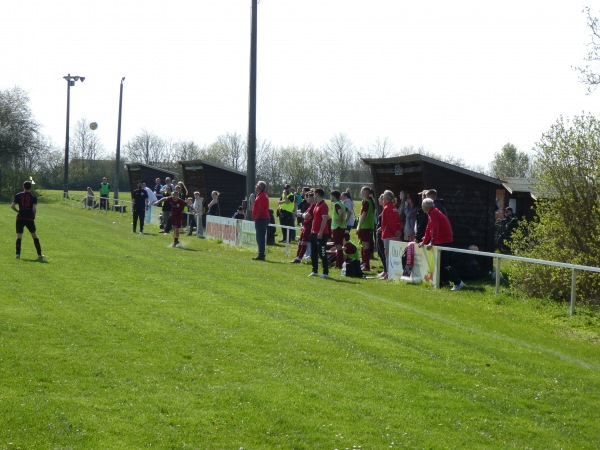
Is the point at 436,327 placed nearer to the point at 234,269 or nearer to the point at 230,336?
the point at 230,336

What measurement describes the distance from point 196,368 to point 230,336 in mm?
1718

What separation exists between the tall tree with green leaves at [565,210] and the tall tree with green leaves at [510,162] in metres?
63.1

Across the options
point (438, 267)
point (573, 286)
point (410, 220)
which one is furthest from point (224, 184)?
point (573, 286)

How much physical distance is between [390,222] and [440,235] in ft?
6.83

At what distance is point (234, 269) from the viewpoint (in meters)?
18.5

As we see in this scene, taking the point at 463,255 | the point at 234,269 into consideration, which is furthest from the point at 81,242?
the point at 463,255

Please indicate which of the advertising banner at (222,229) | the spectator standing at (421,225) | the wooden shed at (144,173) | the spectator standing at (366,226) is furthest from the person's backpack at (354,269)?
the wooden shed at (144,173)

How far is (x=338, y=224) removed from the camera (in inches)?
757

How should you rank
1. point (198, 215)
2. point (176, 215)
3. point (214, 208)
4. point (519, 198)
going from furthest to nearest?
point (519, 198)
point (214, 208)
point (198, 215)
point (176, 215)

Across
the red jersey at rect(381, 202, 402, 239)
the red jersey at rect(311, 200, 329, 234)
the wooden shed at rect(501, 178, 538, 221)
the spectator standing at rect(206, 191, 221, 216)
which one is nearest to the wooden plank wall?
the spectator standing at rect(206, 191, 221, 216)

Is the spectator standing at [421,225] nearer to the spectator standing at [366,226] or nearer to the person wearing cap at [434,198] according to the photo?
the person wearing cap at [434,198]

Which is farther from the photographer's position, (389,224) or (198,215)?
(198,215)

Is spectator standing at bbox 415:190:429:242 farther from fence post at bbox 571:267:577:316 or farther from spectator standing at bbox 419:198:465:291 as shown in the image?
fence post at bbox 571:267:577:316

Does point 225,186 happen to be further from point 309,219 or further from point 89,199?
point 89,199
